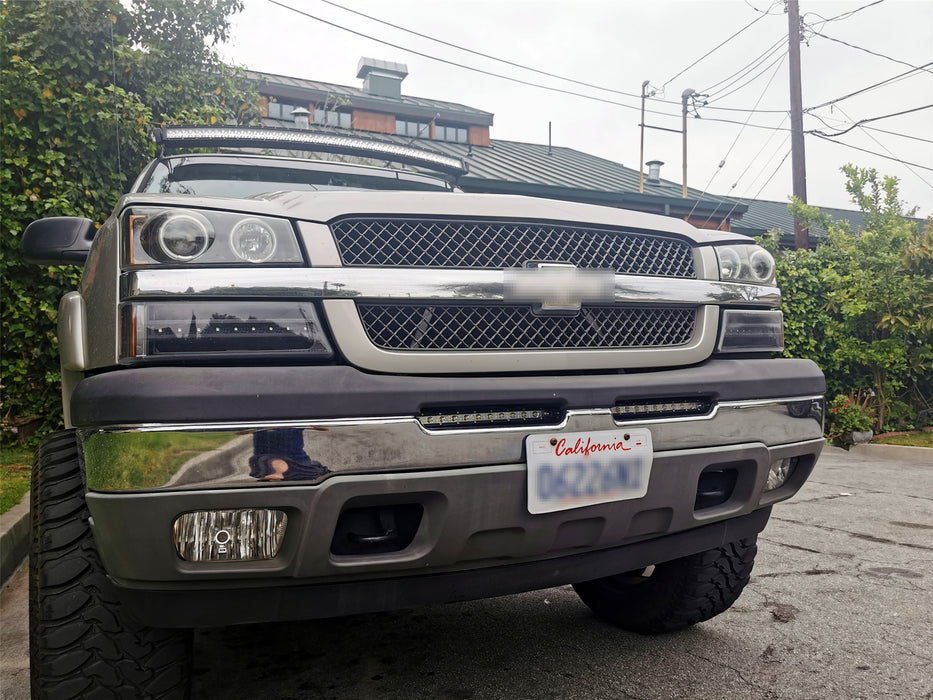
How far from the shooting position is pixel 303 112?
7.25 m

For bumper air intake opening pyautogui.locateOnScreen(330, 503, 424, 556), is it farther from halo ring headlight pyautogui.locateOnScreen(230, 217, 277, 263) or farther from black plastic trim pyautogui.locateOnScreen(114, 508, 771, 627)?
halo ring headlight pyautogui.locateOnScreen(230, 217, 277, 263)

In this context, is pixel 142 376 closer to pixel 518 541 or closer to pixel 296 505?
pixel 296 505

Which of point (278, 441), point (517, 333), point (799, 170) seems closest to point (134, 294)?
point (278, 441)

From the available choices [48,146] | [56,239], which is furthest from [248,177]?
[48,146]

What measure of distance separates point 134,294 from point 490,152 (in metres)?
19.8

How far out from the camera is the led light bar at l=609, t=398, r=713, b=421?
5.74ft

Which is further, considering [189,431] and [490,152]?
[490,152]

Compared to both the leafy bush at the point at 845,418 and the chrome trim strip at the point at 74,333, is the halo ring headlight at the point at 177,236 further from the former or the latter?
the leafy bush at the point at 845,418

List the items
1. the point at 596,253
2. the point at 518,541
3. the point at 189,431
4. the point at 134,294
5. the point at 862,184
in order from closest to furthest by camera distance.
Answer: the point at 189,431, the point at 134,294, the point at 518,541, the point at 596,253, the point at 862,184

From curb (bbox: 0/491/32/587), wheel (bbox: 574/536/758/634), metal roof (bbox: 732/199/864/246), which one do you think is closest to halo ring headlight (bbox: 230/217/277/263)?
wheel (bbox: 574/536/758/634)

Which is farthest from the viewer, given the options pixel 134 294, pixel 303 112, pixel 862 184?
pixel 862 184

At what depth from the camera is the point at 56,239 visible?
2.19 metres

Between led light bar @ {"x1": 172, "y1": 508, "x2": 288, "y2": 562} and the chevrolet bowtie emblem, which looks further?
the chevrolet bowtie emblem

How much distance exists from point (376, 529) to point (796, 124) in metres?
15.3
